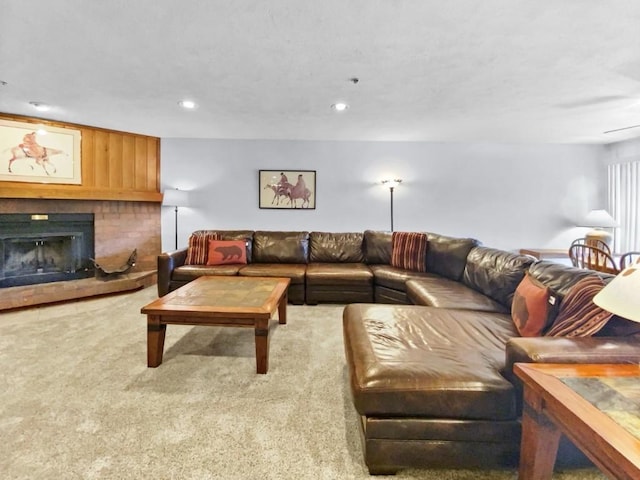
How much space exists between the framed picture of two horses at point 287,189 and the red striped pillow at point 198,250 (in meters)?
1.14

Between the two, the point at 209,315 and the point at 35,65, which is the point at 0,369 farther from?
the point at 35,65

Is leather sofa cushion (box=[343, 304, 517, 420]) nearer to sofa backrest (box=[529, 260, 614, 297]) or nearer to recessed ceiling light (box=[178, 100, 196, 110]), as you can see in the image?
sofa backrest (box=[529, 260, 614, 297])

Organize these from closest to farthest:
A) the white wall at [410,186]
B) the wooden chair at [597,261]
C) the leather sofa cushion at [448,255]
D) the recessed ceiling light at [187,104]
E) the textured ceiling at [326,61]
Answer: the textured ceiling at [326,61]
the wooden chair at [597,261]
the recessed ceiling light at [187,104]
the leather sofa cushion at [448,255]
the white wall at [410,186]

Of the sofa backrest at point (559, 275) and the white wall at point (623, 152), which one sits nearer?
the sofa backrest at point (559, 275)

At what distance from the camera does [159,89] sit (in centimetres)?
284

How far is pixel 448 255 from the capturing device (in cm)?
349

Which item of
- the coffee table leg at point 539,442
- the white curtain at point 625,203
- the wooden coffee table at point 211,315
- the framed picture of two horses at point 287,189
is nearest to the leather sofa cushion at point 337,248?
the framed picture of two horses at point 287,189

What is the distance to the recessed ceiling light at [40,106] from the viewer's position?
10.5ft

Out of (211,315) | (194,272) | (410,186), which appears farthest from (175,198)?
(410,186)

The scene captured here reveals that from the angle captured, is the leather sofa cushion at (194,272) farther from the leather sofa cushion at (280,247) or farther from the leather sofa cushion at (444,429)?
the leather sofa cushion at (444,429)

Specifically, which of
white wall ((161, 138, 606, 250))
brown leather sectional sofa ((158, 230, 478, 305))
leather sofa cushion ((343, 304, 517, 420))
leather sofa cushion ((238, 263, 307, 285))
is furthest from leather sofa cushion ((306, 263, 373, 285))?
leather sofa cushion ((343, 304, 517, 420))

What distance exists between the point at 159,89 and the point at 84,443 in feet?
9.06

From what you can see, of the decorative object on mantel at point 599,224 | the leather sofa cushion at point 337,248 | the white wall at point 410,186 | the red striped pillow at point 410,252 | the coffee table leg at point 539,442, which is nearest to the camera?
the coffee table leg at point 539,442

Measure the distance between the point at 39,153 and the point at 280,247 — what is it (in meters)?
3.12
